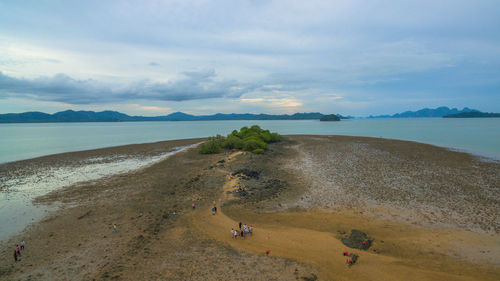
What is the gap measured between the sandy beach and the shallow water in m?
1.38

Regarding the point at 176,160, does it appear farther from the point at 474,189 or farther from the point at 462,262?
the point at 474,189

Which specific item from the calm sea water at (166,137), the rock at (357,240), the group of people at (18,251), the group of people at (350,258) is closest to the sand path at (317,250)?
the group of people at (350,258)

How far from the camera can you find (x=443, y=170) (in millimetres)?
28344

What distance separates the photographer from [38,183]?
26.5 metres

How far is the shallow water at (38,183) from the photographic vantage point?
17303 mm

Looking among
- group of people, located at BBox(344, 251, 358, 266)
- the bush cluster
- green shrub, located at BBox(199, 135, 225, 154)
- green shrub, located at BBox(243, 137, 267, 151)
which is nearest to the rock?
group of people, located at BBox(344, 251, 358, 266)

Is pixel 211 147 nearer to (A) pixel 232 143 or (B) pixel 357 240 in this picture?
(A) pixel 232 143

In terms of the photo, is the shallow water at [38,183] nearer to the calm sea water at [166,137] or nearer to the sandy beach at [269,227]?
the sandy beach at [269,227]

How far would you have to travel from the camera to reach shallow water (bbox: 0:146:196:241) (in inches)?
681

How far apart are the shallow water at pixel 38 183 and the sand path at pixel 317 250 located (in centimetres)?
1346

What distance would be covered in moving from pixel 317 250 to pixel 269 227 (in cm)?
362

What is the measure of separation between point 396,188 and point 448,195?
390cm

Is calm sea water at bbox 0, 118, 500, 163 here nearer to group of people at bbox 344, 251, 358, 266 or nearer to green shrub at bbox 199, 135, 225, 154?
green shrub at bbox 199, 135, 225, 154

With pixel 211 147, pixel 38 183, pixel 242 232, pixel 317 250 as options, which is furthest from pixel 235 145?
pixel 317 250
